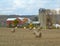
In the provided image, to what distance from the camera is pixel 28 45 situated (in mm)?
16484

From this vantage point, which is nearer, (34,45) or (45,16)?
(34,45)

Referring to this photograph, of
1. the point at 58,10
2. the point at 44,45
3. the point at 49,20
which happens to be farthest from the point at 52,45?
the point at 58,10

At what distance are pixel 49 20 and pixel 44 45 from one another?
237 feet

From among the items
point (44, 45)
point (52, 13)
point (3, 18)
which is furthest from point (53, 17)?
point (44, 45)

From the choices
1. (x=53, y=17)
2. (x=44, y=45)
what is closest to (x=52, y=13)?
(x=53, y=17)

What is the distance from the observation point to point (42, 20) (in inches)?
3533

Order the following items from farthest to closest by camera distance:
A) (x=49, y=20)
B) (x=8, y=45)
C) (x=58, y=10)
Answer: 1. (x=58, y=10)
2. (x=49, y=20)
3. (x=8, y=45)

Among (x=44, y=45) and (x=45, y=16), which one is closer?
(x=44, y=45)

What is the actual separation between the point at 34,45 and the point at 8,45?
1524 mm

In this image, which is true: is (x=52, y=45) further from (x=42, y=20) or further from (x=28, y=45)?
(x=42, y=20)

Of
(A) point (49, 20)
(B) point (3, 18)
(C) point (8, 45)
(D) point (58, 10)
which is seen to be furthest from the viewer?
(B) point (3, 18)

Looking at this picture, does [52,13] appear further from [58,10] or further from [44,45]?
[44,45]

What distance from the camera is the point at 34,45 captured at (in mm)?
16500

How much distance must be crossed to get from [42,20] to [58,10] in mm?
8179
